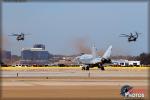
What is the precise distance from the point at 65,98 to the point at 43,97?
5.22ft

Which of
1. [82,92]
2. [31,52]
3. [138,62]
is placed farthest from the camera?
[138,62]

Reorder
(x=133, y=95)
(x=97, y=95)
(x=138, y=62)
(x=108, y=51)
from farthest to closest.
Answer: (x=138, y=62) → (x=108, y=51) → (x=97, y=95) → (x=133, y=95)

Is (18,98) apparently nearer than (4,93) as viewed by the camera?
Yes

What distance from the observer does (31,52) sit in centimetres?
13625

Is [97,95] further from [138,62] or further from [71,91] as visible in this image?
[138,62]

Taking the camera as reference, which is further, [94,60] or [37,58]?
[37,58]

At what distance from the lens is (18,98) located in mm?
30281

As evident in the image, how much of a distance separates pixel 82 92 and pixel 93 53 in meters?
84.2

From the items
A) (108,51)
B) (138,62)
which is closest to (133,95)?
(108,51)

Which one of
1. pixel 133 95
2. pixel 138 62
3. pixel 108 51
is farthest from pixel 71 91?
pixel 138 62

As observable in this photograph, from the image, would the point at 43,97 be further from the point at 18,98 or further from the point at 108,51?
the point at 108,51

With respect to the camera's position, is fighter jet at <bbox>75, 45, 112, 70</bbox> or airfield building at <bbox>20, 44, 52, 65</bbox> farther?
airfield building at <bbox>20, 44, 52, 65</bbox>

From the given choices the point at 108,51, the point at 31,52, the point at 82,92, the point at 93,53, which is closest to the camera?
the point at 82,92

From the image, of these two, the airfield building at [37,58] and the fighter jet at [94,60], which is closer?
the fighter jet at [94,60]
